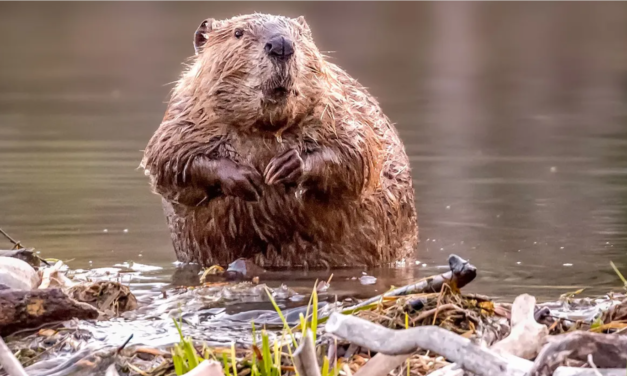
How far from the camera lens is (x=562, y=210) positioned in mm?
6078

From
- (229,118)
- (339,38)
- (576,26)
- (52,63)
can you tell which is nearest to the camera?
(229,118)

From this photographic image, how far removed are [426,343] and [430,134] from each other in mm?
7245

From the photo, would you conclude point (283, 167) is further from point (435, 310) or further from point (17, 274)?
point (435, 310)

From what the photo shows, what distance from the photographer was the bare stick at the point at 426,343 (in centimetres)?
229

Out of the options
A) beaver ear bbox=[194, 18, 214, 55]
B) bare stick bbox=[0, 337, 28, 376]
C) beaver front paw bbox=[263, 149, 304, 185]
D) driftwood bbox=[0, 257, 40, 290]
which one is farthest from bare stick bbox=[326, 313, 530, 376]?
beaver ear bbox=[194, 18, 214, 55]

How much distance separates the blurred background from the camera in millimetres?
5270

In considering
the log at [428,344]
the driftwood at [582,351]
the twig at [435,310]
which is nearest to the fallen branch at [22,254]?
the twig at [435,310]

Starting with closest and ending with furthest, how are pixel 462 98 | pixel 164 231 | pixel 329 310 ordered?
pixel 329 310 → pixel 164 231 → pixel 462 98

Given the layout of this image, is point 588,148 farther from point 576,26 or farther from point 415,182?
point 576,26

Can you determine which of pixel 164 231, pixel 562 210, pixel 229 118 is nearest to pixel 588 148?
pixel 562 210

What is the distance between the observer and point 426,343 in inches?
90.5

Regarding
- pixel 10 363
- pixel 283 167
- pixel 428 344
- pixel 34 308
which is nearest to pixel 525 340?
pixel 428 344

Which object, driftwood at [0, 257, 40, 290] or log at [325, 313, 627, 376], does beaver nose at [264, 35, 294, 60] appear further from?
log at [325, 313, 627, 376]

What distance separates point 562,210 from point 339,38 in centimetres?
1358
